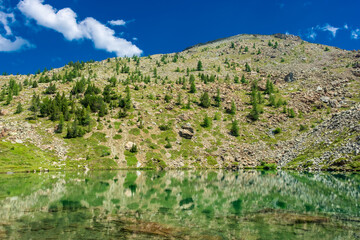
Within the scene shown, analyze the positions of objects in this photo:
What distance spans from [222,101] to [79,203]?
122210mm

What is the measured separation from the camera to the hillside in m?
76.3

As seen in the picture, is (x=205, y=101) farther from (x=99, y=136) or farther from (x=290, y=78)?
(x=290, y=78)

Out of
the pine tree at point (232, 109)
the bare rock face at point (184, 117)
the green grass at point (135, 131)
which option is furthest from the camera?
the pine tree at point (232, 109)

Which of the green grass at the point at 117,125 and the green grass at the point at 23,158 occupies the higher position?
the green grass at the point at 117,125

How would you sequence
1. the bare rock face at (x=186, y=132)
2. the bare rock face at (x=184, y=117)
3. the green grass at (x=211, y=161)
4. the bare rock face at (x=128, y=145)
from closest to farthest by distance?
the green grass at (x=211, y=161) < the bare rock face at (x=128, y=145) < the bare rock face at (x=186, y=132) < the bare rock face at (x=184, y=117)

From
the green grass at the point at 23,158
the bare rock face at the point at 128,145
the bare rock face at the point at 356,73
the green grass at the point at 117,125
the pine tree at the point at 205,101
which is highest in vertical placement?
the bare rock face at the point at 356,73

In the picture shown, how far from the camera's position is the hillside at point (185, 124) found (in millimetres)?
76312

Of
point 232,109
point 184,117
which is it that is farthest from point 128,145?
point 232,109

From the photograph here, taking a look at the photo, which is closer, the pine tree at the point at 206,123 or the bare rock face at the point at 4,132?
the bare rock face at the point at 4,132

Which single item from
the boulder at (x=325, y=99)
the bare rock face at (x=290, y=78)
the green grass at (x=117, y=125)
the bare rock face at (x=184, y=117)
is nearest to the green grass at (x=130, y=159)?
the green grass at (x=117, y=125)

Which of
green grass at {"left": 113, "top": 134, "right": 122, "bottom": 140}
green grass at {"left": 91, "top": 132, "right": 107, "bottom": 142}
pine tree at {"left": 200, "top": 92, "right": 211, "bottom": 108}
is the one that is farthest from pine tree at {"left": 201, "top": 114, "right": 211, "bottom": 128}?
green grass at {"left": 91, "top": 132, "right": 107, "bottom": 142}

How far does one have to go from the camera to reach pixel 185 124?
108375mm

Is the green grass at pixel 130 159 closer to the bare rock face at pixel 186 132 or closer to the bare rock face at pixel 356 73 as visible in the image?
the bare rock face at pixel 186 132

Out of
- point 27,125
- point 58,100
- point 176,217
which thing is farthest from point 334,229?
point 58,100
